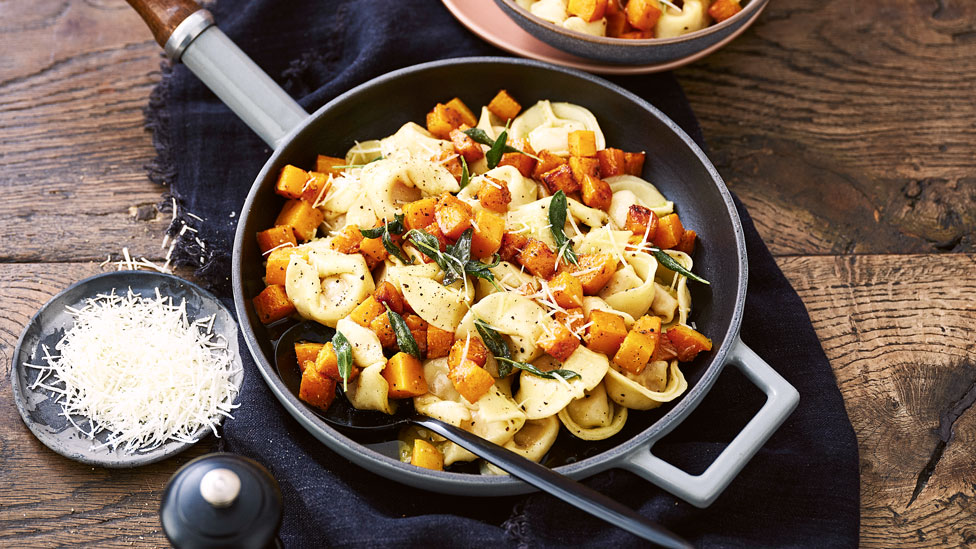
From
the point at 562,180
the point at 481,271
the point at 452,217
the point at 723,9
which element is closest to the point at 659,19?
the point at 723,9

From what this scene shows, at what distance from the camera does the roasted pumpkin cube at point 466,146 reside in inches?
137

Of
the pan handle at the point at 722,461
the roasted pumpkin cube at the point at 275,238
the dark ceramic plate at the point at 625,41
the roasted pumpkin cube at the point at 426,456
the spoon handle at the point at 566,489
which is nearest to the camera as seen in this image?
the spoon handle at the point at 566,489

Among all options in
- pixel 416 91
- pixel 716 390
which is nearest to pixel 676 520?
pixel 716 390

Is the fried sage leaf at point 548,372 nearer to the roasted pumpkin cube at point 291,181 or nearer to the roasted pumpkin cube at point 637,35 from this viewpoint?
the roasted pumpkin cube at point 291,181

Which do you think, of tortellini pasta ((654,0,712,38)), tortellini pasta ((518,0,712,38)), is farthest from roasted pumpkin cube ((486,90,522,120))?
tortellini pasta ((654,0,712,38))

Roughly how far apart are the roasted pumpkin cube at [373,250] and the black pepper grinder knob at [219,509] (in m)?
1.06

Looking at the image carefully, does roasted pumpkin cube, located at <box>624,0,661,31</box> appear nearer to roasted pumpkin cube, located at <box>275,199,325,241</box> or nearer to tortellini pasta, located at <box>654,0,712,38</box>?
tortellini pasta, located at <box>654,0,712,38</box>

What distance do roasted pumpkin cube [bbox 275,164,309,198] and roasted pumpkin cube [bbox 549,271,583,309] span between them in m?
1.16

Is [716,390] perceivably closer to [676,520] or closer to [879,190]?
[676,520]

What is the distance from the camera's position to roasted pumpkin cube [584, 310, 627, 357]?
3.03m

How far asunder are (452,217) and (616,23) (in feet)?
4.74

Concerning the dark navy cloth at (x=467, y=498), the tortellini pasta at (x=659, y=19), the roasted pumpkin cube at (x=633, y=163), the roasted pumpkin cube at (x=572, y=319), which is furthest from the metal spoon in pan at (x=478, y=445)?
the tortellini pasta at (x=659, y=19)

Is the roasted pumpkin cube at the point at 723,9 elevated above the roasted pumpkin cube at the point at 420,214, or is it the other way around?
the roasted pumpkin cube at the point at 723,9

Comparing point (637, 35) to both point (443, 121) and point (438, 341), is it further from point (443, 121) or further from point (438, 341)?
point (438, 341)
